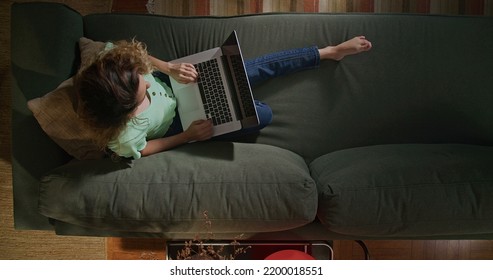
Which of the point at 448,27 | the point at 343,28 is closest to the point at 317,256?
the point at 343,28

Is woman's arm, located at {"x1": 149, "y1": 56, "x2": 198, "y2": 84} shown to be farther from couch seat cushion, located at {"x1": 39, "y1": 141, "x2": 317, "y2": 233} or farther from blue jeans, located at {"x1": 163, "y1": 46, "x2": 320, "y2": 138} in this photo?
couch seat cushion, located at {"x1": 39, "y1": 141, "x2": 317, "y2": 233}

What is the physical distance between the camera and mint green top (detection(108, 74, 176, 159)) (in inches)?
51.7

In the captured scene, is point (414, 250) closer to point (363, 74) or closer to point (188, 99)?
point (363, 74)

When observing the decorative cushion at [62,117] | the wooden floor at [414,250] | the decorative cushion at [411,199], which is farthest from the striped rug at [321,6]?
the wooden floor at [414,250]

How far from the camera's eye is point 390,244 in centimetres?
180

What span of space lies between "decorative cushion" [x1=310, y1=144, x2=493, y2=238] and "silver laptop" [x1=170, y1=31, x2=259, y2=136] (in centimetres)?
36

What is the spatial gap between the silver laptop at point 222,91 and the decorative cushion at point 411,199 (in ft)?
1.19

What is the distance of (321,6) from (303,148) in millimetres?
719

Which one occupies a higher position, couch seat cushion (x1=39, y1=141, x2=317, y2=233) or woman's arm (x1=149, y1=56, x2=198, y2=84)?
woman's arm (x1=149, y1=56, x2=198, y2=84)

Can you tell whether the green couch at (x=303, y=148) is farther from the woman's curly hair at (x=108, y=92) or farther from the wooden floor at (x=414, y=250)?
the wooden floor at (x=414, y=250)

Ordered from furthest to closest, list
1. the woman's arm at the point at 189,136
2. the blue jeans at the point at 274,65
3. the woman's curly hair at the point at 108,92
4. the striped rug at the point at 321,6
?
the striped rug at the point at 321,6, the blue jeans at the point at 274,65, the woman's arm at the point at 189,136, the woman's curly hair at the point at 108,92

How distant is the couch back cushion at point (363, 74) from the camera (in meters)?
1.57

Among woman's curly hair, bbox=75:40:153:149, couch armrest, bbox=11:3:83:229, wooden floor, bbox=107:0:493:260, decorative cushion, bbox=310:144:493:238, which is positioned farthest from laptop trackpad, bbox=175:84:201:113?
wooden floor, bbox=107:0:493:260
